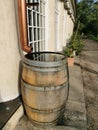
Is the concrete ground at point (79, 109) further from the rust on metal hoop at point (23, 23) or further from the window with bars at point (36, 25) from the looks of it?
the window with bars at point (36, 25)

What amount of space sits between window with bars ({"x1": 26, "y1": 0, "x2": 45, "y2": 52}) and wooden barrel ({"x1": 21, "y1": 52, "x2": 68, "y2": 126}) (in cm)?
129

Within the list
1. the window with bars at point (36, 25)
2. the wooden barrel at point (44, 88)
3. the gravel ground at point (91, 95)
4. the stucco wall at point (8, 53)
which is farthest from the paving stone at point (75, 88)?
the stucco wall at point (8, 53)

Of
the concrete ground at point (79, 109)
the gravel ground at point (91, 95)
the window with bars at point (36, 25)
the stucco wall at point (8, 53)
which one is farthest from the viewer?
the window with bars at point (36, 25)

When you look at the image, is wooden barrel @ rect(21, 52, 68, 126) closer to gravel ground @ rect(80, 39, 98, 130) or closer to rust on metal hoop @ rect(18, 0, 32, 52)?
rust on metal hoop @ rect(18, 0, 32, 52)

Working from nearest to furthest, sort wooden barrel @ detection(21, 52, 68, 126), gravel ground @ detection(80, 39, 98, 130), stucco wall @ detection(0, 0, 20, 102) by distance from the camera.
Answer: wooden barrel @ detection(21, 52, 68, 126) → stucco wall @ detection(0, 0, 20, 102) → gravel ground @ detection(80, 39, 98, 130)

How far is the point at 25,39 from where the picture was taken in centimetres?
271

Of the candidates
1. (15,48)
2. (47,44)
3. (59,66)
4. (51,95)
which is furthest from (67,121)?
(47,44)

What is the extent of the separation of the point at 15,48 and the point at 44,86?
824 millimetres

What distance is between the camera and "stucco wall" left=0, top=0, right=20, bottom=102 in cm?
246

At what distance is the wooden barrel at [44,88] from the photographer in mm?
2285

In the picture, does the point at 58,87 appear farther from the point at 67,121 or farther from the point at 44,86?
the point at 67,121

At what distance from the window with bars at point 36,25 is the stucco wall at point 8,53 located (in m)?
0.80

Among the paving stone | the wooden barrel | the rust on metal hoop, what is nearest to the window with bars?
the rust on metal hoop

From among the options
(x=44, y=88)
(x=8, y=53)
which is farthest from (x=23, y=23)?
(x=44, y=88)
